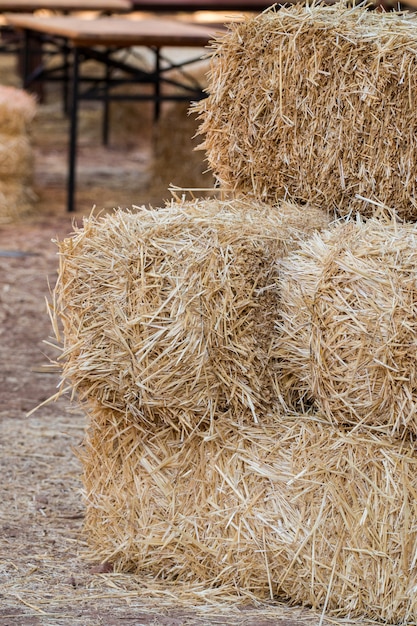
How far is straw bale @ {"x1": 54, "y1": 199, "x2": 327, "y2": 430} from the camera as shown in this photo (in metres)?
2.44

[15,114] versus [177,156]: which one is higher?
[15,114]

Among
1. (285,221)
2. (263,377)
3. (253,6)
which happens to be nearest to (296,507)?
(263,377)

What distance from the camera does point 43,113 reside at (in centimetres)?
1209

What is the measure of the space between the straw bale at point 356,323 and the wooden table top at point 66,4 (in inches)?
273

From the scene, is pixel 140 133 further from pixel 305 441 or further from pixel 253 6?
pixel 305 441

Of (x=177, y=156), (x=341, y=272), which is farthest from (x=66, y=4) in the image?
(x=341, y=272)

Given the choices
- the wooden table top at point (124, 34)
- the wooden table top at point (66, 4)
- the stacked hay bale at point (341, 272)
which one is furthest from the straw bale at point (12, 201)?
the stacked hay bale at point (341, 272)

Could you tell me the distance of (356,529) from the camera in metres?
2.38

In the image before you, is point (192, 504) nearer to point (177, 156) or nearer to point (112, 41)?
point (112, 41)

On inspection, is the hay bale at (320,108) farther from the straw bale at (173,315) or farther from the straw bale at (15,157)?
the straw bale at (15,157)

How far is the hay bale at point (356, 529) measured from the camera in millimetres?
2367

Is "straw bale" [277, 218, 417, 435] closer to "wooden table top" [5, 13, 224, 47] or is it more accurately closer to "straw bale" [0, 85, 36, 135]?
"wooden table top" [5, 13, 224, 47]

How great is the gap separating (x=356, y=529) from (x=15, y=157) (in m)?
5.09

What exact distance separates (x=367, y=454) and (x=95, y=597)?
68 centimetres
